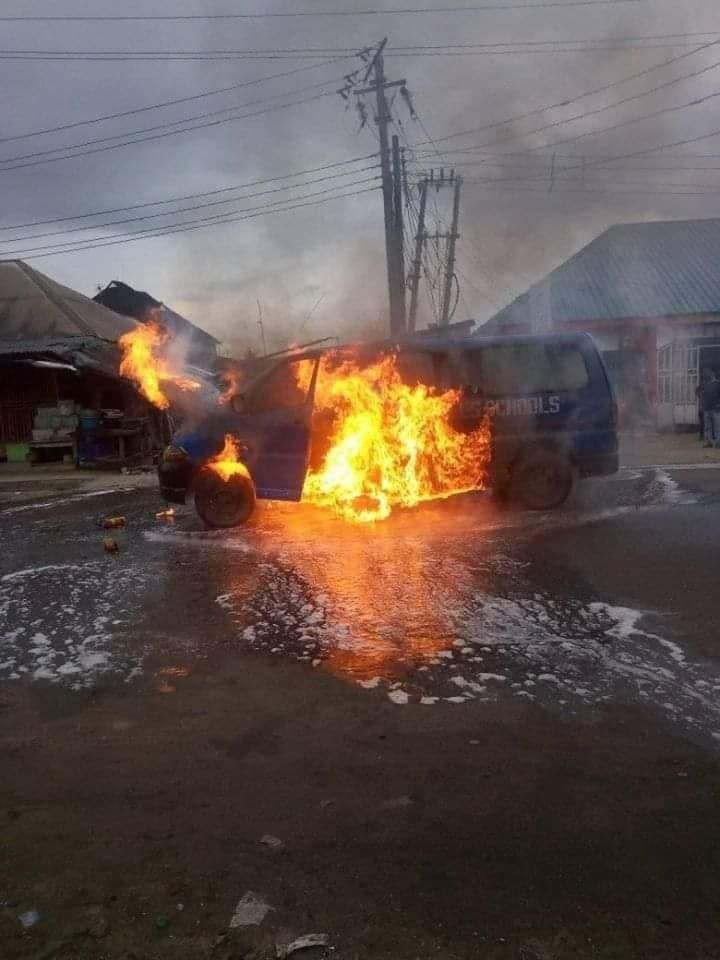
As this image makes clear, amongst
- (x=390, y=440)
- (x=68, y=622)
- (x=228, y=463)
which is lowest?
(x=68, y=622)

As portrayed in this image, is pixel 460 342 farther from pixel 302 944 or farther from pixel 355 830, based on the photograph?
pixel 302 944

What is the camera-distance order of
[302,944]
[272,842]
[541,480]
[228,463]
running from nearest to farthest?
[302,944], [272,842], [228,463], [541,480]

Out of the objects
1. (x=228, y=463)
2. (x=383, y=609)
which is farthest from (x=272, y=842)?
(x=228, y=463)

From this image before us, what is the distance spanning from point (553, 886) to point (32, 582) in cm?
542

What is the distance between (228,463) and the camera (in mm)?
7770

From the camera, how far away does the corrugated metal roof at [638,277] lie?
713 inches

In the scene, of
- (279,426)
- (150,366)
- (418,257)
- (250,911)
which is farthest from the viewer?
(418,257)

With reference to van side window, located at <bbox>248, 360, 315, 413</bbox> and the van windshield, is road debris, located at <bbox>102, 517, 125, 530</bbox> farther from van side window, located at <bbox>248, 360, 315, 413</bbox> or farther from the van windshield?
the van windshield

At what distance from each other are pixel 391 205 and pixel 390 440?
12.6 m

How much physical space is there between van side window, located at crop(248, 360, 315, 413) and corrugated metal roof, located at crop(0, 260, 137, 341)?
12392 mm

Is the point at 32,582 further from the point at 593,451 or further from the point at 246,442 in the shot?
the point at 593,451

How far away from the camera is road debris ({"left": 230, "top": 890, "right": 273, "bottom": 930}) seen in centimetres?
215

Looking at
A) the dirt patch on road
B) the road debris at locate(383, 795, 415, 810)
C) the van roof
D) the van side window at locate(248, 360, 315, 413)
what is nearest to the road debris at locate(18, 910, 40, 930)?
the dirt patch on road

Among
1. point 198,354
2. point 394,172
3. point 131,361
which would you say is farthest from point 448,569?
point 394,172
